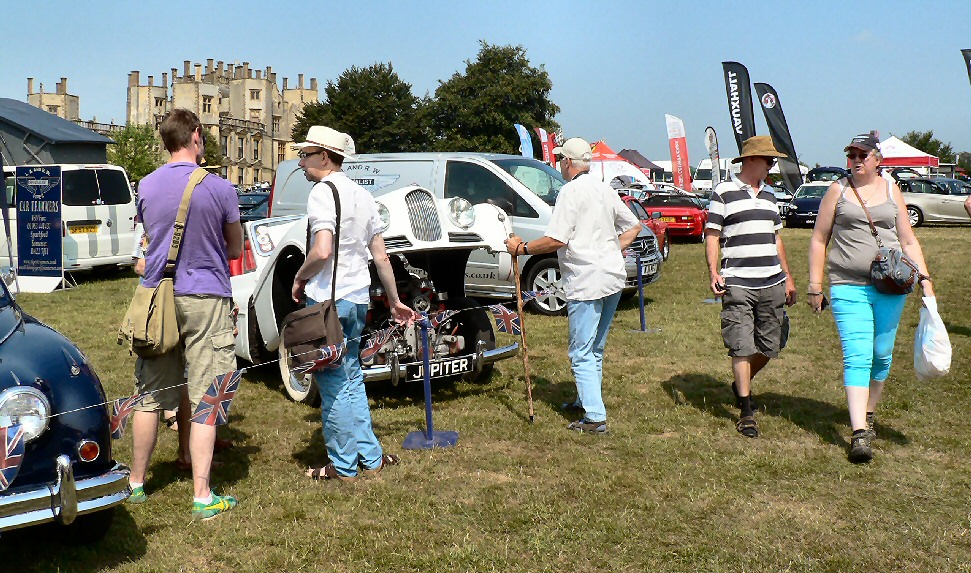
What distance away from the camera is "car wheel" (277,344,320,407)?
686 cm

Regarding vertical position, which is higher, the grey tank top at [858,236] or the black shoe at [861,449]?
the grey tank top at [858,236]

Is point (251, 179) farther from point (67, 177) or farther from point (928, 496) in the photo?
point (928, 496)

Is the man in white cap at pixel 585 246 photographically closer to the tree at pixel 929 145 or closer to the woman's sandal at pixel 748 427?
the woman's sandal at pixel 748 427

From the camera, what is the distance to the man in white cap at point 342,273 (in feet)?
15.7

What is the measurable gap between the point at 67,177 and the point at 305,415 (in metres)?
10.1

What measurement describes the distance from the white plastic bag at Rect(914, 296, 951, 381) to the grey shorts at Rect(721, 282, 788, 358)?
2.91 ft

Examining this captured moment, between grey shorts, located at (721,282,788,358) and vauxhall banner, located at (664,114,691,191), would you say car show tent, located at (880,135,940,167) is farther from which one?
grey shorts, located at (721,282,788,358)

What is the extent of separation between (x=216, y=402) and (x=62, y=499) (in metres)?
1.02

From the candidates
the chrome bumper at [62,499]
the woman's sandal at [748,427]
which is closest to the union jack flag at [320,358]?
the chrome bumper at [62,499]

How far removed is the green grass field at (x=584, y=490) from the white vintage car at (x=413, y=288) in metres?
0.35

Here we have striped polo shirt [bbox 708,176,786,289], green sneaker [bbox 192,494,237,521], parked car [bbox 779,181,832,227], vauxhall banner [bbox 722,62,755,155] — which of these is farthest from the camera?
parked car [bbox 779,181,832,227]

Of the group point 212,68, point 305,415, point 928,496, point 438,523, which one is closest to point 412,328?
point 305,415

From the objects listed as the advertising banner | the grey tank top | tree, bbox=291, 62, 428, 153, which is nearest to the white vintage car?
the grey tank top

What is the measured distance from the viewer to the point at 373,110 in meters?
66.5
